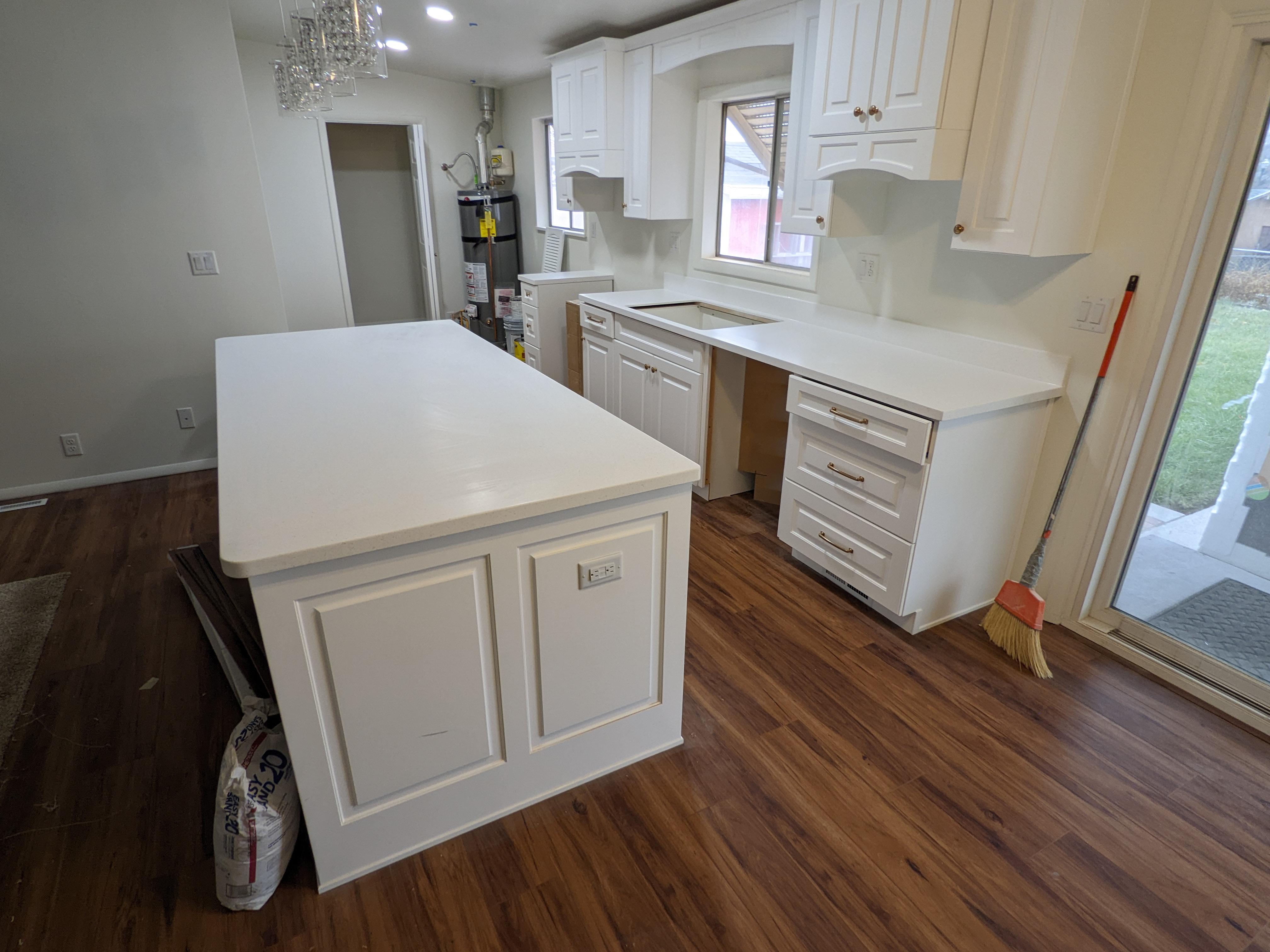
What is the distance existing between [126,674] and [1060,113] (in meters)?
3.33

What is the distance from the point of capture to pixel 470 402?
6.72 ft

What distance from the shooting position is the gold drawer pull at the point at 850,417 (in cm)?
234

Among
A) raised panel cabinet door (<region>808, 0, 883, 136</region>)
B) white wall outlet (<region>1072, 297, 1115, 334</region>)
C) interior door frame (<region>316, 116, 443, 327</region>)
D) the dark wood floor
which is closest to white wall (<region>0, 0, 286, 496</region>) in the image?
the dark wood floor

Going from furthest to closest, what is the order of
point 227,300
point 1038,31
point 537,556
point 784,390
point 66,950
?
point 227,300 < point 784,390 < point 1038,31 < point 537,556 < point 66,950

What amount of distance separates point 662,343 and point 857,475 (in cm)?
137

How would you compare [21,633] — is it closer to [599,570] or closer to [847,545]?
[599,570]

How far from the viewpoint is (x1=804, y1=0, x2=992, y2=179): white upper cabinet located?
6.84 ft

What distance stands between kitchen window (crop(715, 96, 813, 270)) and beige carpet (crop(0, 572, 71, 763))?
349 centimetres

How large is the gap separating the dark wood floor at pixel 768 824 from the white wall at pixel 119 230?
1.58 metres

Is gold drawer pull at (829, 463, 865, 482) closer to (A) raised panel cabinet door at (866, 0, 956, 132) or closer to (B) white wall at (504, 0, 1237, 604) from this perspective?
(B) white wall at (504, 0, 1237, 604)

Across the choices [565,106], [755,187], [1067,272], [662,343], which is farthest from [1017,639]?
[565,106]

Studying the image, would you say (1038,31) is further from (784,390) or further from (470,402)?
(470,402)

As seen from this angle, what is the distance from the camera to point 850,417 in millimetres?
2400

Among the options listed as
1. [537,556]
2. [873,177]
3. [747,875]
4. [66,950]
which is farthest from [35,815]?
[873,177]
